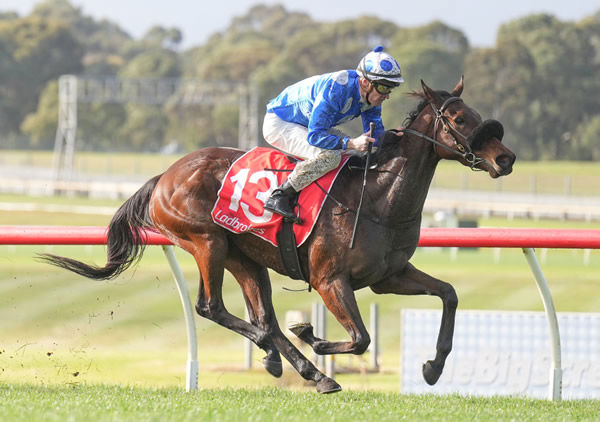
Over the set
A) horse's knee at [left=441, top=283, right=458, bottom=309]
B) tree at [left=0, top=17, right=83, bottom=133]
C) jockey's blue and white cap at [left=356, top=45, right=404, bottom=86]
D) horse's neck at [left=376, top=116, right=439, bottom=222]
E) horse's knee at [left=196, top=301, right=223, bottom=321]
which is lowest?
horse's knee at [left=196, top=301, right=223, bottom=321]

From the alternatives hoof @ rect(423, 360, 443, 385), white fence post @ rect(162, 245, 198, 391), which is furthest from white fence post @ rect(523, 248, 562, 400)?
white fence post @ rect(162, 245, 198, 391)

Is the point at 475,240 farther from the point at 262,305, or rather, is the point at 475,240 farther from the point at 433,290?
the point at 262,305

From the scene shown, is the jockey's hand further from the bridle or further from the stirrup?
the stirrup

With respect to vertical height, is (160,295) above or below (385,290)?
below

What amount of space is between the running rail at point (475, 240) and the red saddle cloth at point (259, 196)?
693mm

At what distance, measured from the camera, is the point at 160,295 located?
13.2 metres

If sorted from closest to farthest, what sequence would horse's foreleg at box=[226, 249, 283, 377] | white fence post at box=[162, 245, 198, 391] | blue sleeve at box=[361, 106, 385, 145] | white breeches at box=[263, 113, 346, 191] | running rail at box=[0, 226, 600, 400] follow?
white breeches at box=[263, 113, 346, 191] → blue sleeve at box=[361, 106, 385, 145] → horse's foreleg at box=[226, 249, 283, 377] → running rail at box=[0, 226, 600, 400] → white fence post at box=[162, 245, 198, 391]

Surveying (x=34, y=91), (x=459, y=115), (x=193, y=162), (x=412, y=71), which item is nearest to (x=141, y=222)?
(x=193, y=162)

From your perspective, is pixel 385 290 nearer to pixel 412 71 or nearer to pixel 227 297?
pixel 227 297

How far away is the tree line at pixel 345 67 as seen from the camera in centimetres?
5362

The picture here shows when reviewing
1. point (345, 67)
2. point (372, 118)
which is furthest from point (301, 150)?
point (345, 67)

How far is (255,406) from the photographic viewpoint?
14.4 ft

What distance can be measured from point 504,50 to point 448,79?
3853 millimetres

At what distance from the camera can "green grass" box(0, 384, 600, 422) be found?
3926 millimetres
